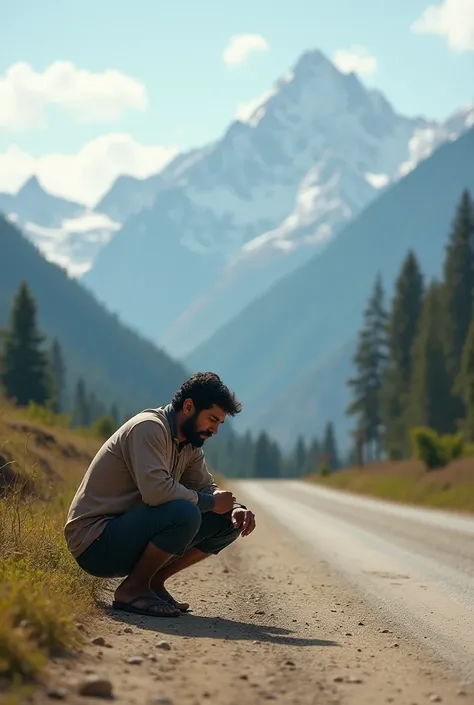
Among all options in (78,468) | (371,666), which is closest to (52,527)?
Result: (371,666)

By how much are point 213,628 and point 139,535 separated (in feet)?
2.55

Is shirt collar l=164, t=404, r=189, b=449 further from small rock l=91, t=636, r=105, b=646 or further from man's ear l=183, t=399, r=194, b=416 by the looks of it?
small rock l=91, t=636, r=105, b=646

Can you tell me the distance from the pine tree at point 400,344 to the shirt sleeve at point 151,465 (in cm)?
6806

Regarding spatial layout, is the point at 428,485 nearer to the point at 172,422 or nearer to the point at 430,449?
the point at 430,449

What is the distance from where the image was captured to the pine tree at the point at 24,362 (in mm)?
55438

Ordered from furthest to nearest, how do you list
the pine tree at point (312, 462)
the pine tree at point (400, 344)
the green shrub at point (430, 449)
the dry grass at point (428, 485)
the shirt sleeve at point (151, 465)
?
the pine tree at point (312, 462), the pine tree at point (400, 344), the green shrub at point (430, 449), the dry grass at point (428, 485), the shirt sleeve at point (151, 465)

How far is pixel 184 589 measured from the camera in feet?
30.6

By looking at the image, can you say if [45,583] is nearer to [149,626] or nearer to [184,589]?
[149,626]

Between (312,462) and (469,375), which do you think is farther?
(312,462)

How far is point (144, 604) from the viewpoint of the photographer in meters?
7.07

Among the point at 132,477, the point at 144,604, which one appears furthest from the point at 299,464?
the point at 132,477

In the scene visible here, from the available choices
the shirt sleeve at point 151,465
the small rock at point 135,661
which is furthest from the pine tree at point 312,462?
the small rock at point 135,661

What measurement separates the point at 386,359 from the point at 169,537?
75835mm

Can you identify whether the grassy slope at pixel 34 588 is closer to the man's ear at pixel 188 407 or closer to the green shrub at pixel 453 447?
the man's ear at pixel 188 407
